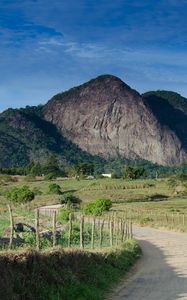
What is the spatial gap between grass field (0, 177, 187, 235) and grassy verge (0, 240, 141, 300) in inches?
720

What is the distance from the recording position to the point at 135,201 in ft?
316

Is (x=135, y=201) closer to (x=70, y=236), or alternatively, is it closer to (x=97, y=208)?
(x=97, y=208)

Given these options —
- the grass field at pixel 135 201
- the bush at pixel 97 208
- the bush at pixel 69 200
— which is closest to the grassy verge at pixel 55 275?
the grass field at pixel 135 201

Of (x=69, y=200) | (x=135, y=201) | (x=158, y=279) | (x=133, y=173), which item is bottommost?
(x=158, y=279)

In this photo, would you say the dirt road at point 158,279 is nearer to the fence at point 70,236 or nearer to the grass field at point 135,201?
the fence at point 70,236

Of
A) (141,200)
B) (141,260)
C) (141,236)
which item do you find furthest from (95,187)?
(141,260)

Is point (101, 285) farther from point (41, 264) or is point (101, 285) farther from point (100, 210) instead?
point (100, 210)

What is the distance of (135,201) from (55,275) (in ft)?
271

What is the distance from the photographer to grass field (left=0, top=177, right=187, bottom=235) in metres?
62.3

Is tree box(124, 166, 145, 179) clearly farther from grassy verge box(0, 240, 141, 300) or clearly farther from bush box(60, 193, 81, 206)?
grassy verge box(0, 240, 141, 300)

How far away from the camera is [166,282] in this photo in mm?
18938

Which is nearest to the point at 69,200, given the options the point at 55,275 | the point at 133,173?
the point at 55,275

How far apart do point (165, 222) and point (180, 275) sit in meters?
40.2

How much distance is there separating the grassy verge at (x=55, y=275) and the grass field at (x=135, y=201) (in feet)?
60.0
